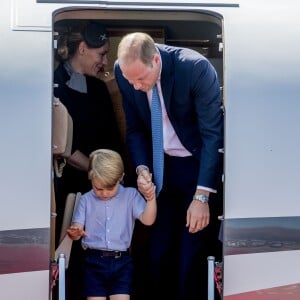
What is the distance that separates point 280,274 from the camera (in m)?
4.41

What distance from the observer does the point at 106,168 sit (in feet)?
15.0

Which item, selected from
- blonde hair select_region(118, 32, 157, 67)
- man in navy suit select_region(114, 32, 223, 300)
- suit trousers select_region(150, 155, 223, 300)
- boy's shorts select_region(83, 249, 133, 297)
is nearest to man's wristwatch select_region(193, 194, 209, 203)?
man in navy suit select_region(114, 32, 223, 300)

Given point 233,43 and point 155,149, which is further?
point 155,149

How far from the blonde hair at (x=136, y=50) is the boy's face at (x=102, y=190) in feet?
2.36

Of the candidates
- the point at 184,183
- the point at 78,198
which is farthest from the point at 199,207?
the point at 78,198

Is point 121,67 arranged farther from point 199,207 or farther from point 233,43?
point 199,207

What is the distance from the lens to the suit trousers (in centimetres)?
479

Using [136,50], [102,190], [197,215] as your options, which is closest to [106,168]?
[102,190]

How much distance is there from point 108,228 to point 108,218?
57 mm

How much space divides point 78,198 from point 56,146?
39 centimetres

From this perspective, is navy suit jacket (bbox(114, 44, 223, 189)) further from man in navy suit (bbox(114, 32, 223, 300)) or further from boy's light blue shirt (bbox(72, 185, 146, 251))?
boy's light blue shirt (bbox(72, 185, 146, 251))

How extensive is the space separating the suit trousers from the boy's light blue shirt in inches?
8.2

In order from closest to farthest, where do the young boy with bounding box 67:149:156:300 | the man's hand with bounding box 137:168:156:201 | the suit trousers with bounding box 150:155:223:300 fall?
the man's hand with bounding box 137:168:156:201 → the young boy with bounding box 67:149:156:300 → the suit trousers with bounding box 150:155:223:300

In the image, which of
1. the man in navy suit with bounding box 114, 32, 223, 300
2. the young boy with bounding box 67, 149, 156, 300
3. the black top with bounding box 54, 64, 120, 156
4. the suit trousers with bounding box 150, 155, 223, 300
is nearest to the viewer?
the man in navy suit with bounding box 114, 32, 223, 300
